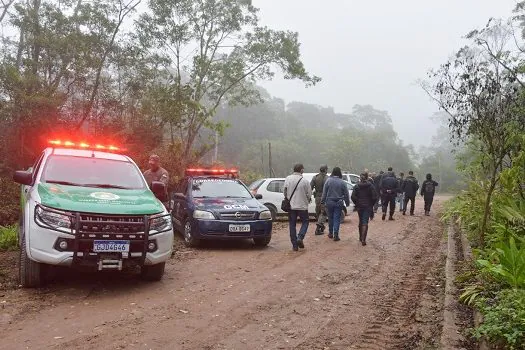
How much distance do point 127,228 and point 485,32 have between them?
8.14 m

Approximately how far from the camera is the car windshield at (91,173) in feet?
22.0

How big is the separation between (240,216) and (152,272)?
309 cm

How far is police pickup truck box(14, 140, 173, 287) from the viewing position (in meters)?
5.60

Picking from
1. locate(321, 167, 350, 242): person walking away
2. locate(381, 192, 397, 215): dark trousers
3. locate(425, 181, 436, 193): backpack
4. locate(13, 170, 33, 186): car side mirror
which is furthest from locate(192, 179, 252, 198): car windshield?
locate(425, 181, 436, 193): backpack

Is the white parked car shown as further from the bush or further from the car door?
the bush

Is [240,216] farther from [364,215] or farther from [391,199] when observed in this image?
[391,199]

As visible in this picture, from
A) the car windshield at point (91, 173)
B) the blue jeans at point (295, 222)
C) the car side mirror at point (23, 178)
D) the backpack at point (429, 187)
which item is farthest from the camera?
the backpack at point (429, 187)

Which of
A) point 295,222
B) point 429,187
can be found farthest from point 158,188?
point 429,187

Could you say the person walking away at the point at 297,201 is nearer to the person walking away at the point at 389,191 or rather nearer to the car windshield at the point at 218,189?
the car windshield at the point at 218,189

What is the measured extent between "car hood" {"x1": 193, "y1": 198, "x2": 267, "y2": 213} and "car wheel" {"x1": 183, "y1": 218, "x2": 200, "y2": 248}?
1.60ft

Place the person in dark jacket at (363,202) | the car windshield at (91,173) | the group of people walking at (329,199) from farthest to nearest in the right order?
the person in dark jacket at (363,202) → the group of people walking at (329,199) → the car windshield at (91,173)

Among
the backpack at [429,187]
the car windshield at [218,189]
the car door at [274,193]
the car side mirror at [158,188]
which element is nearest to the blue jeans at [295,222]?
the car windshield at [218,189]

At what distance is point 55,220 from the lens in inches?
221

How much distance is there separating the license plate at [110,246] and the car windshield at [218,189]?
4.32 m
